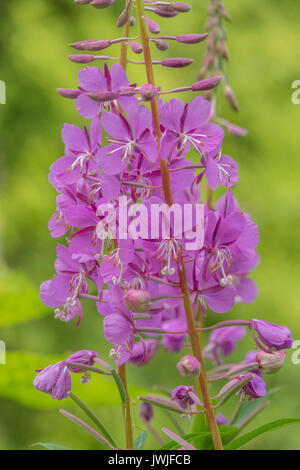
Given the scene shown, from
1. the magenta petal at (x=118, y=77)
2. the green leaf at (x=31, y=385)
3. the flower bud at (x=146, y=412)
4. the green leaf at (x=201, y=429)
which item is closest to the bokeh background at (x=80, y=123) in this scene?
the green leaf at (x=31, y=385)

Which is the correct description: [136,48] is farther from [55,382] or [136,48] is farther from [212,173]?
[55,382]

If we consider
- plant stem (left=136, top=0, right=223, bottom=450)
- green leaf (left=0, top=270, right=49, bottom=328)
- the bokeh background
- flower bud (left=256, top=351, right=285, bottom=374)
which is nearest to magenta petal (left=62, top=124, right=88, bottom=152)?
plant stem (left=136, top=0, right=223, bottom=450)

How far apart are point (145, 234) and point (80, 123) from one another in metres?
2.71

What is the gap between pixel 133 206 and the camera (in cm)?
65

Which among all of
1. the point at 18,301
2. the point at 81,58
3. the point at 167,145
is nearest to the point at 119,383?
the point at 167,145

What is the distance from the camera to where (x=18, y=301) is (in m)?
1.16

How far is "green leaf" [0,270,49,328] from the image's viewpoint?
1.15m

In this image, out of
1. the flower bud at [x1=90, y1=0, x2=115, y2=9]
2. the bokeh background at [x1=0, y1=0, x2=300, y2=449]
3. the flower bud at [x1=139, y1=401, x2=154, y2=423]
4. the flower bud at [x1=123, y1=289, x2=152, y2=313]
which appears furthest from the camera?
the bokeh background at [x1=0, y1=0, x2=300, y2=449]

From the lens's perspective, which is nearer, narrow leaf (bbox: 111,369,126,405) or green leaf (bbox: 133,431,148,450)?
narrow leaf (bbox: 111,369,126,405)

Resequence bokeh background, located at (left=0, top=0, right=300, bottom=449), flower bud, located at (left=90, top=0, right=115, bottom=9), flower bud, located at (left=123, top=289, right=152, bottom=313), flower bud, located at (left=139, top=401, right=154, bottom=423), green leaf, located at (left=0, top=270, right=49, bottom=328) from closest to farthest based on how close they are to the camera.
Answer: flower bud, located at (left=123, top=289, right=152, bottom=313)
flower bud, located at (left=90, top=0, right=115, bottom=9)
flower bud, located at (left=139, top=401, right=154, bottom=423)
green leaf, located at (left=0, top=270, right=49, bottom=328)
bokeh background, located at (left=0, top=0, right=300, bottom=449)

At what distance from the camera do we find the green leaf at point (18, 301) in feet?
3.78

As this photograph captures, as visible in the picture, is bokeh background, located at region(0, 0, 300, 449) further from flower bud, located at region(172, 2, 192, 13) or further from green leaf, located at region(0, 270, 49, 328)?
flower bud, located at region(172, 2, 192, 13)

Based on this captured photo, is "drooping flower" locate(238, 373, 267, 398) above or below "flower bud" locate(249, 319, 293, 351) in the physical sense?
below

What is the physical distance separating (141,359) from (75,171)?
274mm
